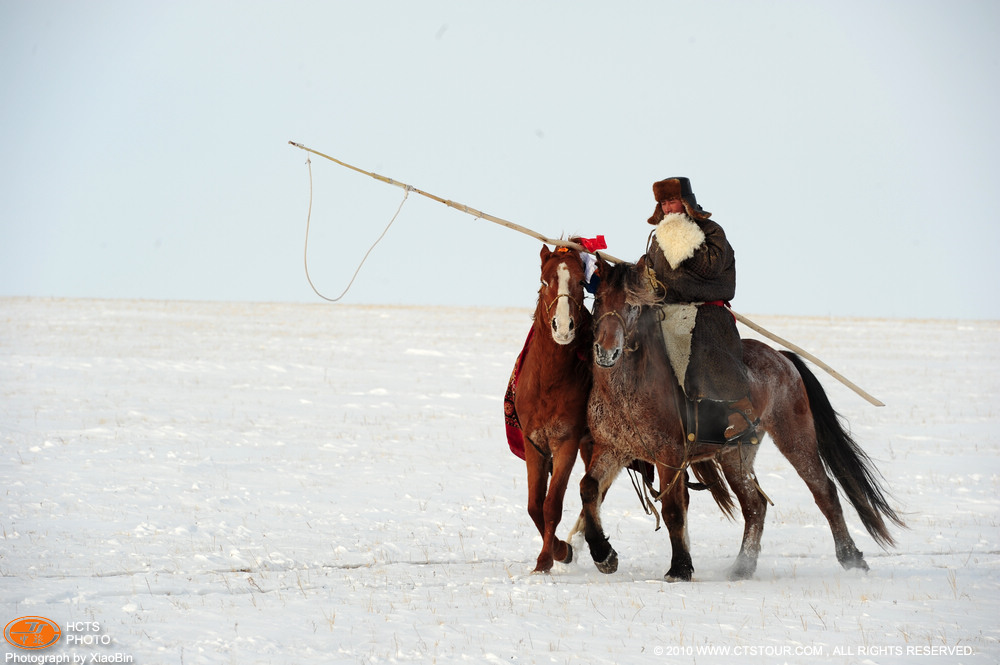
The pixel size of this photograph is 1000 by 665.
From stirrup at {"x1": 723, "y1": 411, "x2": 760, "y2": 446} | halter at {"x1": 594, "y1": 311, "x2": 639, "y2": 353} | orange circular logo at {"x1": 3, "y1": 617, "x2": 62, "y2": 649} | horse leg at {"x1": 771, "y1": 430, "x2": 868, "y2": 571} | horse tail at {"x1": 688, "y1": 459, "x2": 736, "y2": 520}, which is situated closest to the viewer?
orange circular logo at {"x1": 3, "y1": 617, "x2": 62, "y2": 649}

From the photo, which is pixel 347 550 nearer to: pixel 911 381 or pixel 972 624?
pixel 972 624

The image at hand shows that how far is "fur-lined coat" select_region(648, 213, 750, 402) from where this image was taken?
6.38m

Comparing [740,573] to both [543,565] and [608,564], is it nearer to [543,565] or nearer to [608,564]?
[608,564]

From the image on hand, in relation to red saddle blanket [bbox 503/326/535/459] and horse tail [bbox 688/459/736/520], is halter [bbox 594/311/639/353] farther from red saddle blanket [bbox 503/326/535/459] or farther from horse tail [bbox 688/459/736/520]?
horse tail [bbox 688/459/736/520]

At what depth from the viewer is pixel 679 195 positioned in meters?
6.66

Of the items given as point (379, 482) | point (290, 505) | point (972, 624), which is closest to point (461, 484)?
point (379, 482)

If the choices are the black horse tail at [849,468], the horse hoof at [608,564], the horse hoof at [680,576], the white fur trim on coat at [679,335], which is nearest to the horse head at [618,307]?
the white fur trim on coat at [679,335]

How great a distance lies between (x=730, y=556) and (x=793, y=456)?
1235mm

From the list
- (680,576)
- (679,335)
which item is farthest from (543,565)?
(679,335)

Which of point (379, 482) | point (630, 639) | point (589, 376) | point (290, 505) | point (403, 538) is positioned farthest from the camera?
point (379, 482)

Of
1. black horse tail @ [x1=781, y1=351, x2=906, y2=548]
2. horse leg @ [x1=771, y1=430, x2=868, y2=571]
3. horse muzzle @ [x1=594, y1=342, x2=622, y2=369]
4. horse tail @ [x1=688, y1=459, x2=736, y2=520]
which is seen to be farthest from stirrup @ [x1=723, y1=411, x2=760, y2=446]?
horse muzzle @ [x1=594, y1=342, x2=622, y2=369]

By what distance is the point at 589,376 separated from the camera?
6559 mm

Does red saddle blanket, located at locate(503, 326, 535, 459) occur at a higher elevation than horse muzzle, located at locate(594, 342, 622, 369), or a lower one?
lower

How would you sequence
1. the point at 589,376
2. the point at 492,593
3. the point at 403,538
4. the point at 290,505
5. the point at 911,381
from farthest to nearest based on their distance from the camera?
the point at 911,381
the point at 290,505
the point at 403,538
the point at 589,376
the point at 492,593
